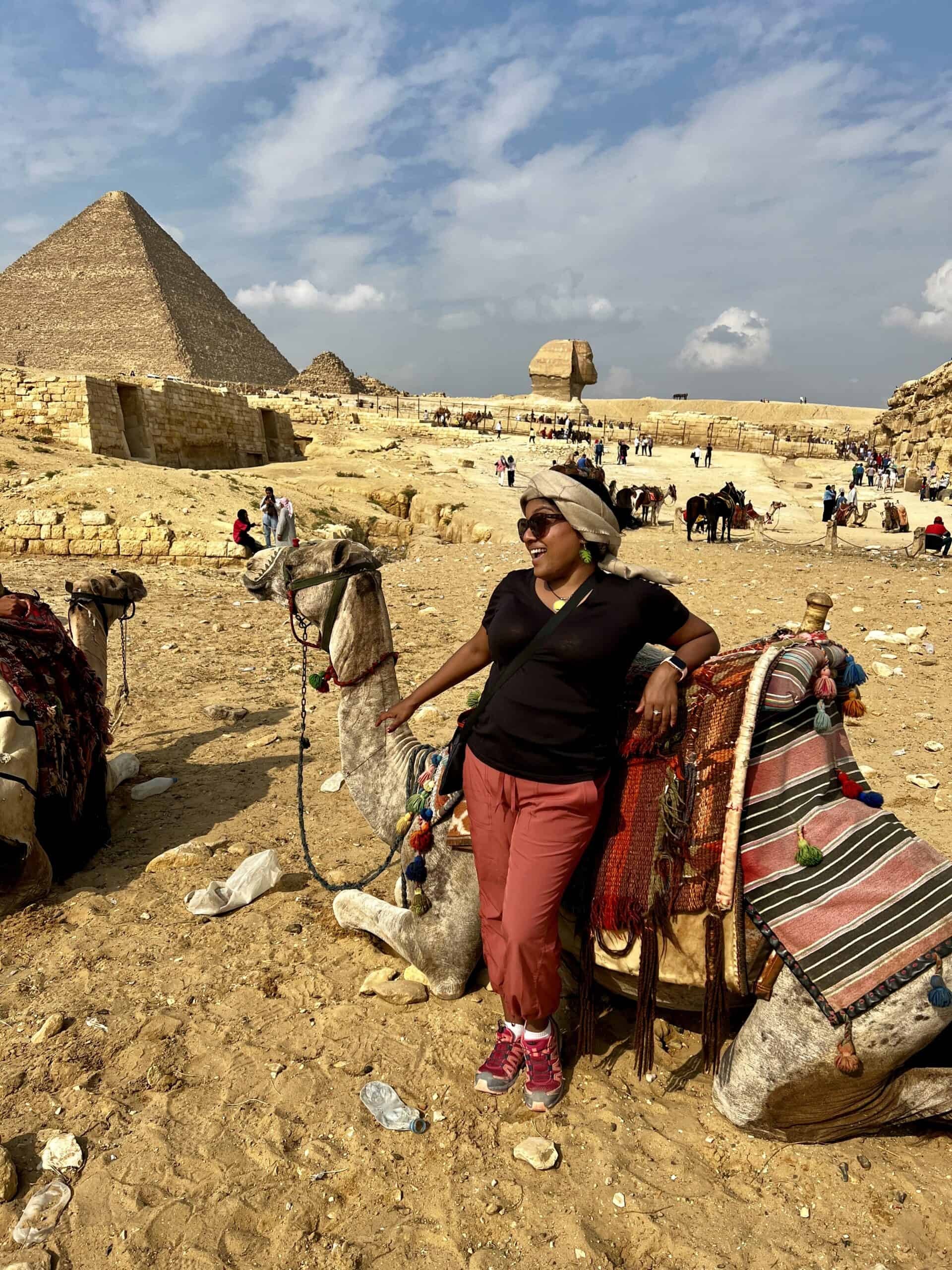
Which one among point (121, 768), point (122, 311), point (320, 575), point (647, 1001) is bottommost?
point (121, 768)

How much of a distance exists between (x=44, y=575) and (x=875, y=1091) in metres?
13.2

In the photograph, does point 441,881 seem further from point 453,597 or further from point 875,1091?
point 453,597

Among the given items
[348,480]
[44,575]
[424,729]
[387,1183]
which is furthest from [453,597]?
[348,480]

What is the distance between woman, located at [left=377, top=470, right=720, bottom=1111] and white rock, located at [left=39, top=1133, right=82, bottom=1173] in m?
1.34

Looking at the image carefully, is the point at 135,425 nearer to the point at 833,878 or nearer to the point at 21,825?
the point at 21,825

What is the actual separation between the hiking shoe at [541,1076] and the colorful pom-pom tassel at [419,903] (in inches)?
22.8

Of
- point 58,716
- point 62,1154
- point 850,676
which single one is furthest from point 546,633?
point 58,716

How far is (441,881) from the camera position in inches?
105

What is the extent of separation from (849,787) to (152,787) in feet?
14.0

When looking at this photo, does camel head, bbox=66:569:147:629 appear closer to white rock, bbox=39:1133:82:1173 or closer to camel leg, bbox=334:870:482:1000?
camel leg, bbox=334:870:482:1000

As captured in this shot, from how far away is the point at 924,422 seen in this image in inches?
1270

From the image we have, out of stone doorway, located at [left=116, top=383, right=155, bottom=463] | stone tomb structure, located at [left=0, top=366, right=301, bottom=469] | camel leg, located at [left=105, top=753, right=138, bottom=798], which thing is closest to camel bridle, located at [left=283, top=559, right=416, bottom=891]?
camel leg, located at [left=105, top=753, right=138, bottom=798]

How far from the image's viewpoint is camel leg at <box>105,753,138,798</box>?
4.79m

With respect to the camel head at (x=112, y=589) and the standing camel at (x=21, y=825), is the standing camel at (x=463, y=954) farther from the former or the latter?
the camel head at (x=112, y=589)
